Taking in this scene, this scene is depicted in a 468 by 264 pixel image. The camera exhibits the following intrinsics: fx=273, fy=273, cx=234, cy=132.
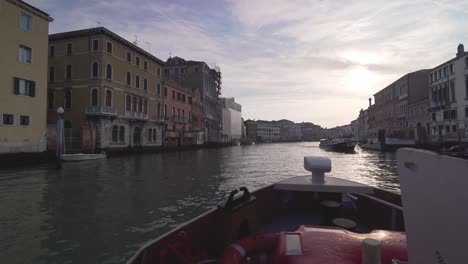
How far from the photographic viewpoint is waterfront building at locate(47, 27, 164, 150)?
27656mm

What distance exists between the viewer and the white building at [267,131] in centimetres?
14300

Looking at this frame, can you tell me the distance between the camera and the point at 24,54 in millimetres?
20500

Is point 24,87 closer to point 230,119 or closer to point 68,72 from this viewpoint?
point 68,72

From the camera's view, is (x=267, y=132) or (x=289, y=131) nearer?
(x=267, y=132)

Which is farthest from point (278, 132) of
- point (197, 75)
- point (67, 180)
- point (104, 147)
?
point (67, 180)

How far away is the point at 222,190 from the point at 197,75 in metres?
48.1

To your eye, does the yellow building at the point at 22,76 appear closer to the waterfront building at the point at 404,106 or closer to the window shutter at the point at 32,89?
the window shutter at the point at 32,89

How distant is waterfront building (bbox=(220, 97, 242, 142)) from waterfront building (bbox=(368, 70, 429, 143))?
124ft

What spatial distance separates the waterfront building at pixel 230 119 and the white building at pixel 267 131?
48507mm

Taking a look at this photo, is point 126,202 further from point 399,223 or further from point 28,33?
point 28,33

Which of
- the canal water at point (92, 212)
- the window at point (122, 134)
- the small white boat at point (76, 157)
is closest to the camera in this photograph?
the canal water at point (92, 212)

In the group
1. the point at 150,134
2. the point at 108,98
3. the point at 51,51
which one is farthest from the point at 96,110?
the point at 150,134

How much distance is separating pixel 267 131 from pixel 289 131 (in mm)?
23258

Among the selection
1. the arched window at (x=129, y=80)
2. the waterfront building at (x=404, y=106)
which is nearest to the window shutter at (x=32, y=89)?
the arched window at (x=129, y=80)
